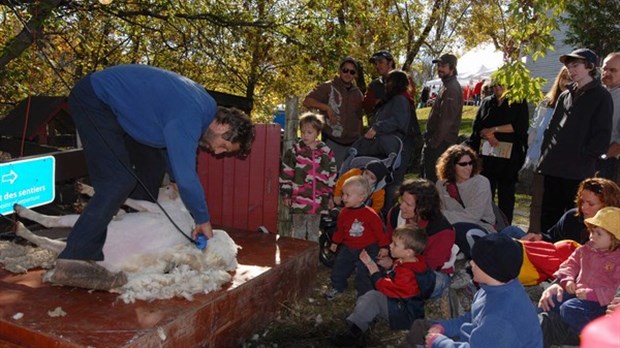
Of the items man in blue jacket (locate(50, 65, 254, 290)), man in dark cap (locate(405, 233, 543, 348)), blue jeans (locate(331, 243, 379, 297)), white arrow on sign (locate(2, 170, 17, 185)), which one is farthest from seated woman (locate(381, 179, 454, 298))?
white arrow on sign (locate(2, 170, 17, 185))

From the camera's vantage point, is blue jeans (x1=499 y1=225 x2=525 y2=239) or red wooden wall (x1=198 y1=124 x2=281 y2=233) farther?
red wooden wall (x1=198 y1=124 x2=281 y2=233)

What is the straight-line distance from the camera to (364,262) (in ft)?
13.4

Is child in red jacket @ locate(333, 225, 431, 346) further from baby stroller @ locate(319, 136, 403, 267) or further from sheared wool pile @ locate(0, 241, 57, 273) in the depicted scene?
sheared wool pile @ locate(0, 241, 57, 273)

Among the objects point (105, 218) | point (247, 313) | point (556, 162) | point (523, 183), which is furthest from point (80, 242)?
point (523, 183)

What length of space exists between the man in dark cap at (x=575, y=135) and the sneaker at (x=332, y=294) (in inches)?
84.6

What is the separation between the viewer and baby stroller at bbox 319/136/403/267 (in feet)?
17.5

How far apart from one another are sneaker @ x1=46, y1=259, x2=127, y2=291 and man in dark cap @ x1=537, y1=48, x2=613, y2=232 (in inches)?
156

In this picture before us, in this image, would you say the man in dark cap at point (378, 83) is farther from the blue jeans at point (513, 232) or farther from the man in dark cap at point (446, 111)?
the blue jeans at point (513, 232)

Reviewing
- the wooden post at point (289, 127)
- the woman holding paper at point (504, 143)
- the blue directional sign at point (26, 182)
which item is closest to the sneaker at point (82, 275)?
the blue directional sign at point (26, 182)

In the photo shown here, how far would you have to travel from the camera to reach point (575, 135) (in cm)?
510

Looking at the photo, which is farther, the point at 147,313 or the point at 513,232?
the point at 513,232

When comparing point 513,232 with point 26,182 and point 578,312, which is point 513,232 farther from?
point 26,182

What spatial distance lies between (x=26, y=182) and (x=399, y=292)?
2803 millimetres

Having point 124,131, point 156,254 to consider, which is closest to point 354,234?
point 156,254
